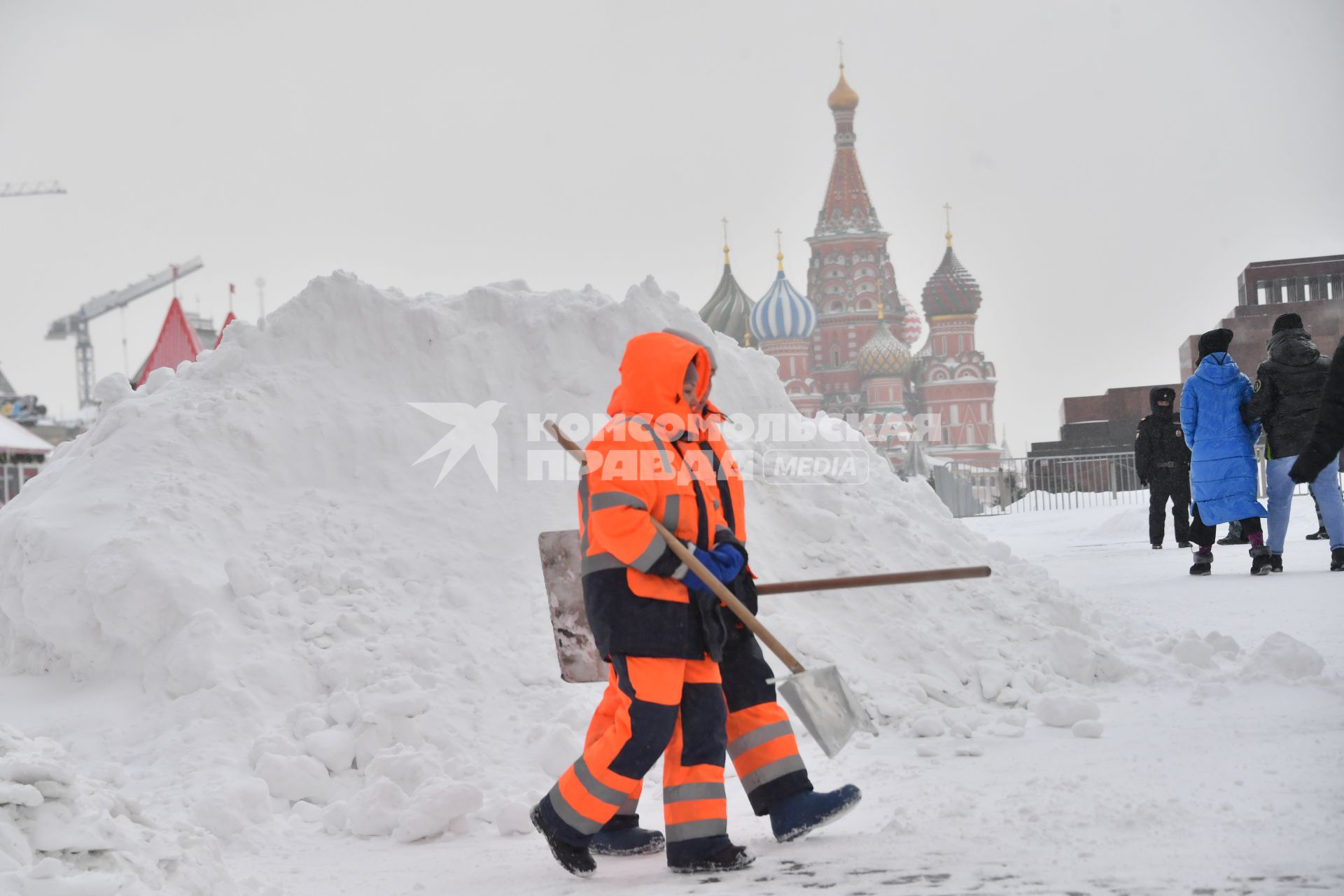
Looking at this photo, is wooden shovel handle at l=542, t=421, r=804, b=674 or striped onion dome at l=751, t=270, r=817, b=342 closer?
wooden shovel handle at l=542, t=421, r=804, b=674

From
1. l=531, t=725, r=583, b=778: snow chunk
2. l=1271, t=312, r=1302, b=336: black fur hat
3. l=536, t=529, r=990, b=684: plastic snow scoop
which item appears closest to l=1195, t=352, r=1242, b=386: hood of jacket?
l=1271, t=312, r=1302, b=336: black fur hat

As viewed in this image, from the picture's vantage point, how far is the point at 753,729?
3805 mm

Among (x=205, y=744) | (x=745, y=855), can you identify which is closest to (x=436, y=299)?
(x=205, y=744)

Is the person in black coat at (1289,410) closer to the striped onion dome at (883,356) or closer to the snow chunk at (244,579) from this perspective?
the snow chunk at (244,579)

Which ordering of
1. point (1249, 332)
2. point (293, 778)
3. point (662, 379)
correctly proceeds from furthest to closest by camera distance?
point (1249, 332)
point (293, 778)
point (662, 379)

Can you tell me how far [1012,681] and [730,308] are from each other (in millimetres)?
62984

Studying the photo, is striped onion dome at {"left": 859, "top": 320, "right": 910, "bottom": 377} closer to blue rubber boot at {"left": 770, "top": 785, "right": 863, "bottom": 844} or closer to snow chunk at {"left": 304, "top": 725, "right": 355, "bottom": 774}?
snow chunk at {"left": 304, "top": 725, "right": 355, "bottom": 774}

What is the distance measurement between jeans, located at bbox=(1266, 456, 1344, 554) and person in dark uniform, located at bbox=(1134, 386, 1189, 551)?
92.9 inches

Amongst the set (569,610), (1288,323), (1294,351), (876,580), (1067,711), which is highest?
(1288,323)

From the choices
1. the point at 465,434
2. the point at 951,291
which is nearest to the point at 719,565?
the point at 465,434

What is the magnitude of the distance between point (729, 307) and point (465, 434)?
61908 mm

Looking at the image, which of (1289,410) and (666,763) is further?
(1289,410)

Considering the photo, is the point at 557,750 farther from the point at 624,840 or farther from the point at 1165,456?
the point at 1165,456

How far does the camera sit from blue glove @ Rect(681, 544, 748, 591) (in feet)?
11.9
